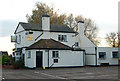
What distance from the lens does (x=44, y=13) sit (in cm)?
5238

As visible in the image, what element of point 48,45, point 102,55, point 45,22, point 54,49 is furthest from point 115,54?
point 45,22

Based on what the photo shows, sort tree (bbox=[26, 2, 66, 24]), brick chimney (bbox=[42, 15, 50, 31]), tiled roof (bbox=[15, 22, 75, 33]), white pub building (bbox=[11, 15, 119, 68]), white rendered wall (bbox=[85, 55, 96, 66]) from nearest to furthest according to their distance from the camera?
white pub building (bbox=[11, 15, 119, 68]) → tiled roof (bbox=[15, 22, 75, 33]) → brick chimney (bbox=[42, 15, 50, 31]) → white rendered wall (bbox=[85, 55, 96, 66]) → tree (bbox=[26, 2, 66, 24])

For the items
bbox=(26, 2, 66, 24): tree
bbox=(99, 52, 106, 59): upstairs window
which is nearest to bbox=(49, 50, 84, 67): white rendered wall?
bbox=(99, 52, 106, 59): upstairs window

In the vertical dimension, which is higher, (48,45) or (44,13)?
(44,13)

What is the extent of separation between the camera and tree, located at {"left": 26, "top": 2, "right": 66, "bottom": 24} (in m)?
52.9

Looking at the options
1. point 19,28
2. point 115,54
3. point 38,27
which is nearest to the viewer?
point 38,27

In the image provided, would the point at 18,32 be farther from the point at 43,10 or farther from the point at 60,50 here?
the point at 43,10

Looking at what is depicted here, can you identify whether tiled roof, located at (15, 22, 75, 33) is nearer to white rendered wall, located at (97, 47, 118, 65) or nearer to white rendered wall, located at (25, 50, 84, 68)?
white rendered wall, located at (25, 50, 84, 68)

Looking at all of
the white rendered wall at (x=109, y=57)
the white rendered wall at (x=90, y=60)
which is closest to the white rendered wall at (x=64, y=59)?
the white rendered wall at (x=90, y=60)

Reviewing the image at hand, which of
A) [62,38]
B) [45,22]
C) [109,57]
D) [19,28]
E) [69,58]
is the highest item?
[45,22]

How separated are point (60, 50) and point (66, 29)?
608 centimetres

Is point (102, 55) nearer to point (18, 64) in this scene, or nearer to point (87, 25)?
point (18, 64)

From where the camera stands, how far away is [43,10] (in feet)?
176

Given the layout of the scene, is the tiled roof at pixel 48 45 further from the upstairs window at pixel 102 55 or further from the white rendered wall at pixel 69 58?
the upstairs window at pixel 102 55
